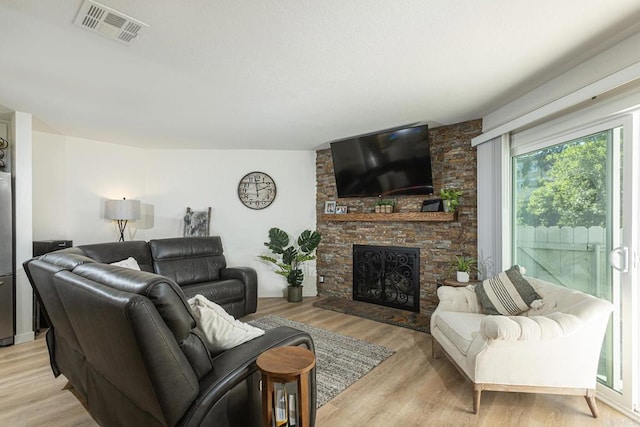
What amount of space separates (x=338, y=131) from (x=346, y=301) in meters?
2.43

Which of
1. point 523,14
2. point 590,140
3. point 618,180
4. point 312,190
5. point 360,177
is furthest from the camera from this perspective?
point 312,190

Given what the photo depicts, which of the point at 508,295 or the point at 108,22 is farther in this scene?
the point at 508,295

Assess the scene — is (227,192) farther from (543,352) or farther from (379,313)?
(543,352)

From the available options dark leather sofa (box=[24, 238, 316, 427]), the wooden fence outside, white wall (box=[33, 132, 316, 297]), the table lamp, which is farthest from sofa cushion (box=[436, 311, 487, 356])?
the table lamp

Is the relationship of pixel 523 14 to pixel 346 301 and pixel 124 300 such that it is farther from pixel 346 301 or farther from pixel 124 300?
pixel 346 301

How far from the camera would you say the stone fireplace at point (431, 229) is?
11.9ft

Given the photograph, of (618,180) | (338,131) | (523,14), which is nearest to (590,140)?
(618,180)

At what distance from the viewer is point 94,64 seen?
87.5 inches

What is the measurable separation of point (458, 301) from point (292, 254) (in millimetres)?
2578

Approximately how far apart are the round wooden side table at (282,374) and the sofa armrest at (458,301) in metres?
1.77

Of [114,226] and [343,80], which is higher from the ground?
[343,80]

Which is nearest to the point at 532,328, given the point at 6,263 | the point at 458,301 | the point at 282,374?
the point at 458,301

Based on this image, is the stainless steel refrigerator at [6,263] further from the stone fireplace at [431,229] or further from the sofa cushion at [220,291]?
the stone fireplace at [431,229]

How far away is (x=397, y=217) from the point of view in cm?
404
